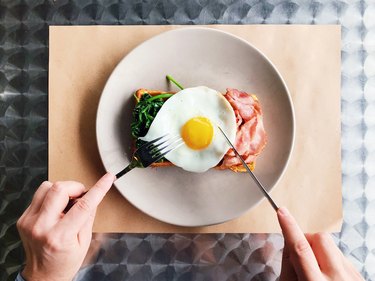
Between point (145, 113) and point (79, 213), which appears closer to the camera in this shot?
point (79, 213)

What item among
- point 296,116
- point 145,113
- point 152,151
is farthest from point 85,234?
point 296,116

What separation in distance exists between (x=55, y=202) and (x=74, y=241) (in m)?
0.15

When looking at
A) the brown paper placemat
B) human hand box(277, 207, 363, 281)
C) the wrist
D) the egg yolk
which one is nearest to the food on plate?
the egg yolk

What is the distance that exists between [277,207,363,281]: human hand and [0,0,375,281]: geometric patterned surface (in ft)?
1.08

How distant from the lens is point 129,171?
193 centimetres

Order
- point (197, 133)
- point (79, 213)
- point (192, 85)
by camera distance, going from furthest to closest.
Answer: point (192, 85) < point (197, 133) < point (79, 213)

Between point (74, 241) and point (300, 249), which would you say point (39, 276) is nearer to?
point (74, 241)

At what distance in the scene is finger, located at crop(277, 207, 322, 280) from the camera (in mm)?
1599

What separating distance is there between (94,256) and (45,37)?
1.00 m

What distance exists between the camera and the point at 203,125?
1.83m

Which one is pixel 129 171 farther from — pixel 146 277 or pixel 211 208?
pixel 146 277

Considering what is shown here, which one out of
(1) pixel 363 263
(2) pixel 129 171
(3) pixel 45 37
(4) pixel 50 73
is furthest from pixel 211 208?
(3) pixel 45 37

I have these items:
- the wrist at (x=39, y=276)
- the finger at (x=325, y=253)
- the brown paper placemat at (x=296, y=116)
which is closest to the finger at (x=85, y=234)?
the wrist at (x=39, y=276)

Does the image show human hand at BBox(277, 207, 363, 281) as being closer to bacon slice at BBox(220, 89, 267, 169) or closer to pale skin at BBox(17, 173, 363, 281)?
pale skin at BBox(17, 173, 363, 281)
